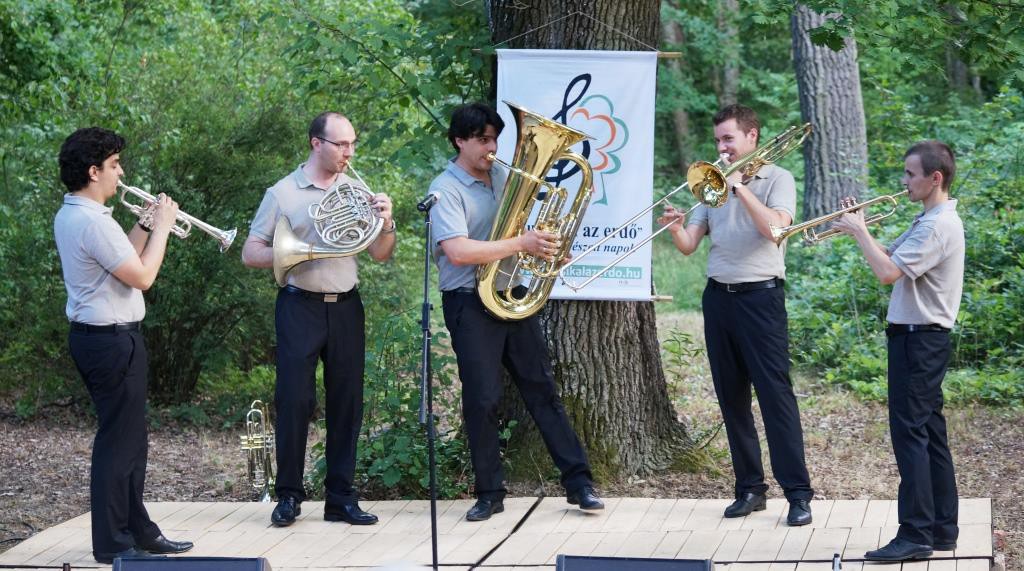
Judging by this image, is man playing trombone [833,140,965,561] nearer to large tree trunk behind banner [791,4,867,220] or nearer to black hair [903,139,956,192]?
black hair [903,139,956,192]

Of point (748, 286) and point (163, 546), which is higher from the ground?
point (748, 286)

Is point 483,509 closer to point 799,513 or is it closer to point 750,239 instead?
point 799,513

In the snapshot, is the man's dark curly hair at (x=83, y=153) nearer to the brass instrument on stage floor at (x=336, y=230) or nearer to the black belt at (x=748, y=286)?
the brass instrument on stage floor at (x=336, y=230)

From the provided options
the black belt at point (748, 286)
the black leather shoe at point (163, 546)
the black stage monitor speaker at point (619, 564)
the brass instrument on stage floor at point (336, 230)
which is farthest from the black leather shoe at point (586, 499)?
the black stage monitor speaker at point (619, 564)

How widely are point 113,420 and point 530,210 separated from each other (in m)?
1.98

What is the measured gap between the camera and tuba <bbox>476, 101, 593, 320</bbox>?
17.4ft

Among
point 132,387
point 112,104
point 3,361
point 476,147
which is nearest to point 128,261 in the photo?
point 132,387

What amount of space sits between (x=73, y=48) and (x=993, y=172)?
7670 millimetres

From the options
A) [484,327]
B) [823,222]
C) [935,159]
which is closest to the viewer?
[935,159]

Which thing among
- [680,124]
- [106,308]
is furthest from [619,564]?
[680,124]

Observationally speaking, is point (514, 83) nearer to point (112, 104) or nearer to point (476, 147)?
point (476, 147)

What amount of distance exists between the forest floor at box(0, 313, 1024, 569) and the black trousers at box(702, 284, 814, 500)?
910 millimetres

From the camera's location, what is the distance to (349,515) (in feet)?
18.2

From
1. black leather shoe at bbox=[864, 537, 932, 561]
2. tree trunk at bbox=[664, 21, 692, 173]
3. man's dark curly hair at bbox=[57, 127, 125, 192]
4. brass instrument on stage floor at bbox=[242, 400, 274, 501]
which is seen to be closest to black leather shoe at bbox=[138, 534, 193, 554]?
brass instrument on stage floor at bbox=[242, 400, 274, 501]
